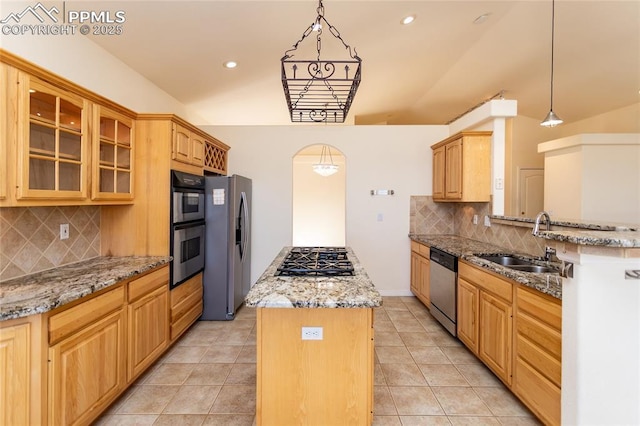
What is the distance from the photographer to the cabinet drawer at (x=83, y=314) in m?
1.47

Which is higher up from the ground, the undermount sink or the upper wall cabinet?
the upper wall cabinet

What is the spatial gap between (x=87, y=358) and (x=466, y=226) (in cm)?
413

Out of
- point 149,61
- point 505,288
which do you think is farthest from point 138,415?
point 149,61

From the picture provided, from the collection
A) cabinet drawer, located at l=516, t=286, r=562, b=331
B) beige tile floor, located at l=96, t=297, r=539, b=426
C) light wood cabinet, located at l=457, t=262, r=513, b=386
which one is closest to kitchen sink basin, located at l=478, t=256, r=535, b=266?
light wood cabinet, located at l=457, t=262, r=513, b=386

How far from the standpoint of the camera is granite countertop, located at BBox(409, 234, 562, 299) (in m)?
1.73

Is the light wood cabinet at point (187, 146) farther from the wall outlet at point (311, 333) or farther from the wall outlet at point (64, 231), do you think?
the wall outlet at point (311, 333)

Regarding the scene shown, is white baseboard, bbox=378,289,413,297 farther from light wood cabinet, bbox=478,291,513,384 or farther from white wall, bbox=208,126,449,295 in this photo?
light wood cabinet, bbox=478,291,513,384

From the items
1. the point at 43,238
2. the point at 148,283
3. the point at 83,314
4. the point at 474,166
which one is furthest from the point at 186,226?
the point at 474,166

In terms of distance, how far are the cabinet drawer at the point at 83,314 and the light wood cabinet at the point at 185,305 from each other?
31.7 inches

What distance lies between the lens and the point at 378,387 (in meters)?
2.20

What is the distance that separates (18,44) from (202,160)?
66.3 inches

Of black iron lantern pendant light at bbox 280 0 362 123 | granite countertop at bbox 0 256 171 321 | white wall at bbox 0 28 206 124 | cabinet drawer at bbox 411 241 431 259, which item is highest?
white wall at bbox 0 28 206 124

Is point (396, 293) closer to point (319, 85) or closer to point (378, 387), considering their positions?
point (378, 387)

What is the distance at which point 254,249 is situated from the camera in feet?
14.5
